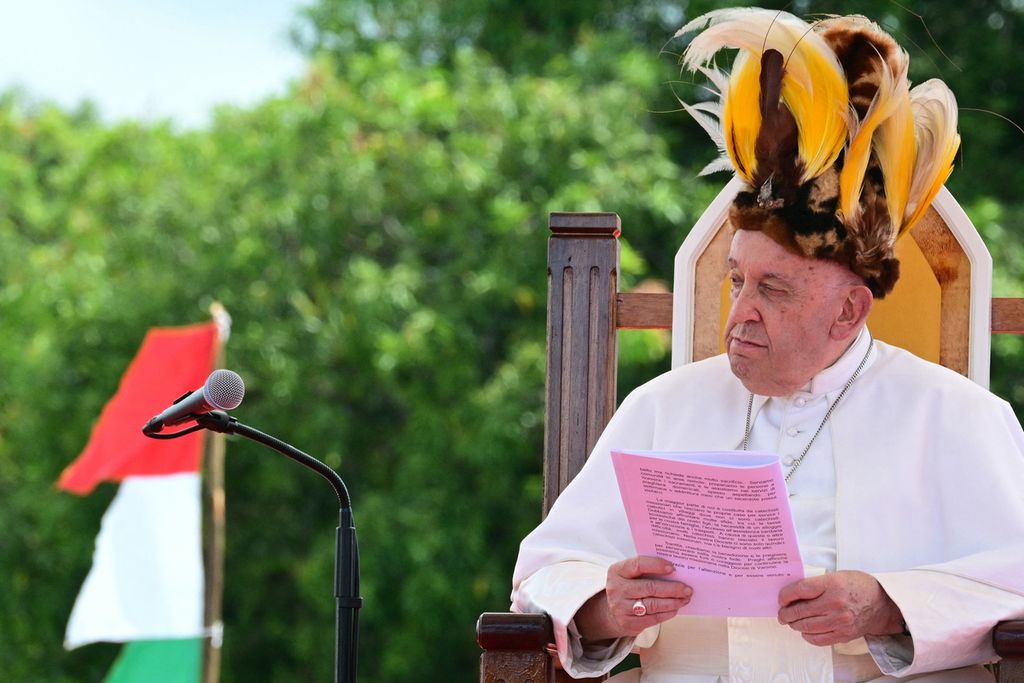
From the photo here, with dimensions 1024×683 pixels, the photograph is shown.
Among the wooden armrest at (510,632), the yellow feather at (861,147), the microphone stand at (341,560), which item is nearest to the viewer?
the wooden armrest at (510,632)

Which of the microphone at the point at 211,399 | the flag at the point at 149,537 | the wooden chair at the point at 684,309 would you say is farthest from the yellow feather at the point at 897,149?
the flag at the point at 149,537

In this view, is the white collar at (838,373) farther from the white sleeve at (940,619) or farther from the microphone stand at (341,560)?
the microphone stand at (341,560)

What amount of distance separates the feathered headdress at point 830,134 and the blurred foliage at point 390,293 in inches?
270

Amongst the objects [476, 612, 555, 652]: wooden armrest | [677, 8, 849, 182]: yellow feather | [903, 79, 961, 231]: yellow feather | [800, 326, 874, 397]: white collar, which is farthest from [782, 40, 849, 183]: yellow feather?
[476, 612, 555, 652]: wooden armrest

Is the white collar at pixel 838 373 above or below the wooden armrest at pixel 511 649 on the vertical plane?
above

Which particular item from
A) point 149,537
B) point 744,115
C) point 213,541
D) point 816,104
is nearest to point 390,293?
point 213,541

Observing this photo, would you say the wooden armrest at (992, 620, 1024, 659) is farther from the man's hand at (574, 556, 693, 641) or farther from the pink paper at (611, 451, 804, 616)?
the man's hand at (574, 556, 693, 641)

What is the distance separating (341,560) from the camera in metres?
3.03

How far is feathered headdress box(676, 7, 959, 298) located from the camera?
3.14 metres

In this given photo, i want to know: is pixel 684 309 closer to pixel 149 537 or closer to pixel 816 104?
pixel 816 104

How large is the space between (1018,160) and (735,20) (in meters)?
9.58

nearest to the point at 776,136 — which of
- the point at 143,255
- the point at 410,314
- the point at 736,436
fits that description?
the point at 736,436

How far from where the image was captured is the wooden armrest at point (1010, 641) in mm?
2674

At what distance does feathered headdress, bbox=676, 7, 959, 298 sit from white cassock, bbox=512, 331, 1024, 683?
279mm
